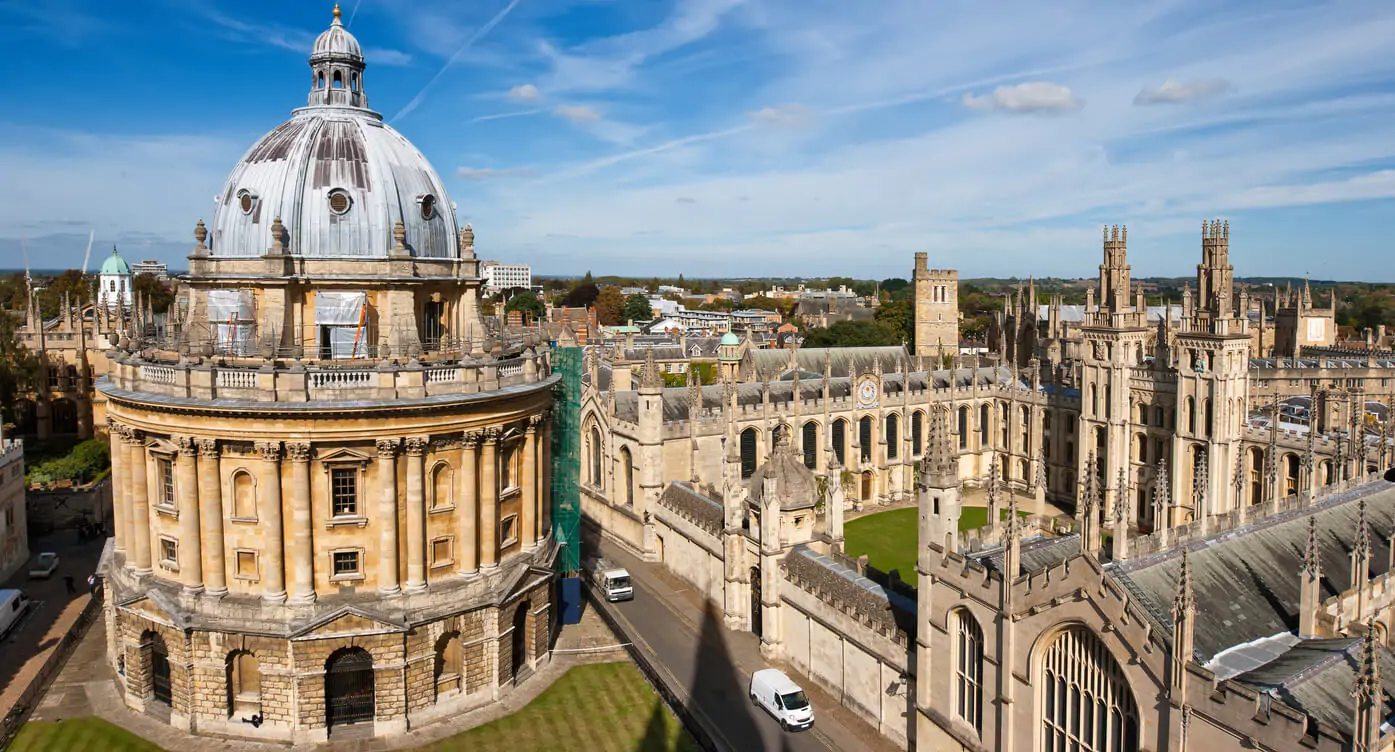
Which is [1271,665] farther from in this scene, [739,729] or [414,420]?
[414,420]

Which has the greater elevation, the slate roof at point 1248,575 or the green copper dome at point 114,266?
the green copper dome at point 114,266

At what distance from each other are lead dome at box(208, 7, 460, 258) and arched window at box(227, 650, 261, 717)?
41.1 feet

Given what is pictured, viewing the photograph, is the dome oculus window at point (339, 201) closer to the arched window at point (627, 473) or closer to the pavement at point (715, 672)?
the pavement at point (715, 672)

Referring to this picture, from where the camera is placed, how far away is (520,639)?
3088cm

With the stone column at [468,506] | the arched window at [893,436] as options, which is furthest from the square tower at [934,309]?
the stone column at [468,506]

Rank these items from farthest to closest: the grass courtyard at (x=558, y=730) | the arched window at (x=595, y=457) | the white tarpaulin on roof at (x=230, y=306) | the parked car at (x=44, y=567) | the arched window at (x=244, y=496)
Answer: the arched window at (x=595, y=457) → the parked car at (x=44, y=567) → the white tarpaulin on roof at (x=230, y=306) → the arched window at (x=244, y=496) → the grass courtyard at (x=558, y=730)

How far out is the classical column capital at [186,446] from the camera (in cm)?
2611

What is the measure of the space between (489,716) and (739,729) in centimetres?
778

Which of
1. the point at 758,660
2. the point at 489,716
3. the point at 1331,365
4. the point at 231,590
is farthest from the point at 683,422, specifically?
the point at 1331,365

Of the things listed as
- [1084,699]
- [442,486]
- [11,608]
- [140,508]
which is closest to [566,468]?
[442,486]

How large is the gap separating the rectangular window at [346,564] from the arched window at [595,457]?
22.0 m

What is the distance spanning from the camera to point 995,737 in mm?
21031

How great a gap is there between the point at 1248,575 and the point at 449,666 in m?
22.6

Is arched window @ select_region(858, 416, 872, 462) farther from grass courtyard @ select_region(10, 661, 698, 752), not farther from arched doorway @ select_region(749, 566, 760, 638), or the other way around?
grass courtyard @ select_region(10, 661, 698, 752)
